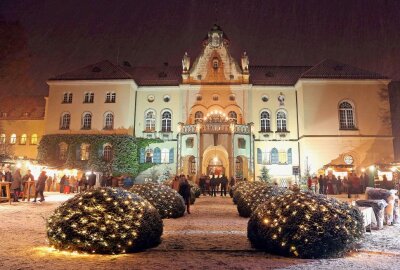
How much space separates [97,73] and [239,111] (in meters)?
18.5

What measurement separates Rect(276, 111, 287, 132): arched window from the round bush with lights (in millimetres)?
34426

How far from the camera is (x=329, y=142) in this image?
124ft

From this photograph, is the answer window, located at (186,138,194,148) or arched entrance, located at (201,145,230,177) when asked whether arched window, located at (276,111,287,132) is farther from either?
window, located at (186,138,194,148)

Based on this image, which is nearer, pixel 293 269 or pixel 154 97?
pixel 293 269

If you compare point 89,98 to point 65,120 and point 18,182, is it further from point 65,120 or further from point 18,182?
point 18,182

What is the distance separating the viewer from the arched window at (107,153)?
1537 inches

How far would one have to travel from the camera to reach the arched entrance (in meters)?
38.1

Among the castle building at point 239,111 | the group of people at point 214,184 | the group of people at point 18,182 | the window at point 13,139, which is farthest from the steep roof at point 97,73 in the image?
the group of people at point 18,182

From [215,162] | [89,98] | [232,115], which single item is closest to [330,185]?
[215,162]

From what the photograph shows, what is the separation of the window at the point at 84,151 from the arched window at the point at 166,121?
9.23 metres

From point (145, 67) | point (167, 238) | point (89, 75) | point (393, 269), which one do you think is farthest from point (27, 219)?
point (145, 67)

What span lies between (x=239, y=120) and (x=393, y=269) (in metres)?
34.3

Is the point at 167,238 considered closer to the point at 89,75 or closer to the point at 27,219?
the point at 27,219

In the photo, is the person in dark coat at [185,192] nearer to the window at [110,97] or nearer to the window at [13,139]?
the window at [110,97]
